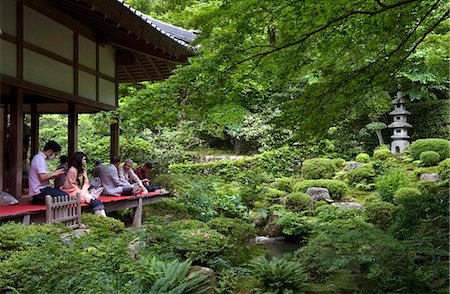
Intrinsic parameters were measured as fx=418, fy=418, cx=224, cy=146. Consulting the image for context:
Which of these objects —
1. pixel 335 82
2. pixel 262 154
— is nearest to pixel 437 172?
pixel 262 154

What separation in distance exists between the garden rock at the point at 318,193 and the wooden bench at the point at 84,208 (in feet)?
15.9

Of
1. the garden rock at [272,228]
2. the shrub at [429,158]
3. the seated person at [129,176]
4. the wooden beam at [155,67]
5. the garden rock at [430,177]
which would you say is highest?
the wooden beam at [155,67]

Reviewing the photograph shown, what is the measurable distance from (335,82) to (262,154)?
44.2ft

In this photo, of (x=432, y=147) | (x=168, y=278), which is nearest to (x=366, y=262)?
(x=168, y=278)

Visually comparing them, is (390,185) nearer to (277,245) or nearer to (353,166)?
(353,166)

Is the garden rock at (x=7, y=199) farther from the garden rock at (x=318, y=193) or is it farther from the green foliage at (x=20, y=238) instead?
the garden rock at (x=318, y=193)

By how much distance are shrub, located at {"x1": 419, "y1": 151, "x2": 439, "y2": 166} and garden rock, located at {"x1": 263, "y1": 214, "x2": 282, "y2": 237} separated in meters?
7.03

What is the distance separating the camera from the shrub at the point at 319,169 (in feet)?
52.7

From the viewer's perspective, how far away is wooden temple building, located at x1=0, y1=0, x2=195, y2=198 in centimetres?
651

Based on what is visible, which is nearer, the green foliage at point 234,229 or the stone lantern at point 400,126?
the green foliage at point 234,229

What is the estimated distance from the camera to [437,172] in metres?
14.0

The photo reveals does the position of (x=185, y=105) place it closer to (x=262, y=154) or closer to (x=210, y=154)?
(x=262, y=154)

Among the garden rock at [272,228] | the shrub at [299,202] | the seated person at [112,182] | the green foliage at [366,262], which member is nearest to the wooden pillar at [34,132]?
the seated person at [112,182]

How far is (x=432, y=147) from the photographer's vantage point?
1598 cm
